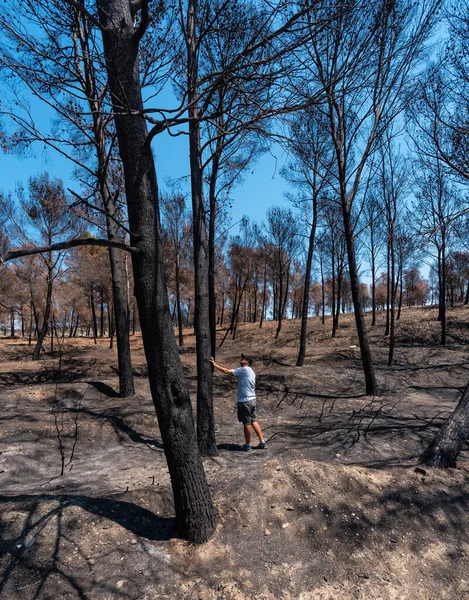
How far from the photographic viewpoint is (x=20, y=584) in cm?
263

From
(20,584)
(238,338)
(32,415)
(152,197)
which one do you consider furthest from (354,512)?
(238,338)

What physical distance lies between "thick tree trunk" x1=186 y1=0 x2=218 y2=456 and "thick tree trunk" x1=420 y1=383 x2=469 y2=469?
124 inches

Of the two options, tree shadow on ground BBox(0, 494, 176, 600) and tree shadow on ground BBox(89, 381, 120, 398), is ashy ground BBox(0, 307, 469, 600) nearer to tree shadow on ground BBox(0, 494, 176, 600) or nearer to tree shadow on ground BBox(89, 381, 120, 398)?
tree shadow on ground BBox(0, 494, 176, 600)

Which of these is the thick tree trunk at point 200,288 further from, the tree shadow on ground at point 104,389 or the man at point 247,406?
the tree shadow on ground at point 104,389

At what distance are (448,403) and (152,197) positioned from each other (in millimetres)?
10334

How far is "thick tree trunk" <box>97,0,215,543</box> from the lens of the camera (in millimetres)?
3055

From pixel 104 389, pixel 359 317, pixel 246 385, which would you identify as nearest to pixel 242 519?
pixel 246 385

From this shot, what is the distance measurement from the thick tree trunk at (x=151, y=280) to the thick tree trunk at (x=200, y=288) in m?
2.25

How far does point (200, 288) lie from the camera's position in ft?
19.3

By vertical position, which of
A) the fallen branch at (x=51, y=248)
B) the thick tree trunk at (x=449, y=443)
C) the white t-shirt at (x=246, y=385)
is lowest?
the thick tree trunk at (x=449, y=443)

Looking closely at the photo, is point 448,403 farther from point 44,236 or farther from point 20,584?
point 44,236

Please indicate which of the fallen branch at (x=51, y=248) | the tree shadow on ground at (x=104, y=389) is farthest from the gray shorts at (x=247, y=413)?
the tree shadow on ground at (x=104, y=389)

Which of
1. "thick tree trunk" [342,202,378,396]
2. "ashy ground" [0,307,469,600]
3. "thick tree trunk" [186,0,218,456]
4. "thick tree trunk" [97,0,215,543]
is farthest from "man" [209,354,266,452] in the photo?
"thick tree trunk" [342,202,378,396]

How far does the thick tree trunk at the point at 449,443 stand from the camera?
464 centimetres
